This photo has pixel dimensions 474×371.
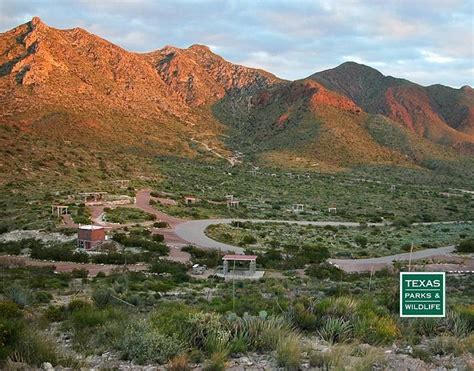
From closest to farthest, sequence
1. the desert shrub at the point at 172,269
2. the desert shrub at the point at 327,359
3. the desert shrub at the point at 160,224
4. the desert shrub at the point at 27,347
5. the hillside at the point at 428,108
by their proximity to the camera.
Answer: the desert shrub at the point at 327,359, the desert shrub at the point at 27,347, the desert shrub at the point at 172,269, the desert shrub at the point at 160,224, the hillside at the point at 428,108

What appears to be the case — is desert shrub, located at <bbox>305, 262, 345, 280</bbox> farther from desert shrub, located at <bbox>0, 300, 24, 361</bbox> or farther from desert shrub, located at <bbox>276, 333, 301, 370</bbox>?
desert shrub, located at <bbox>0, 300, 24, 361</bbox>

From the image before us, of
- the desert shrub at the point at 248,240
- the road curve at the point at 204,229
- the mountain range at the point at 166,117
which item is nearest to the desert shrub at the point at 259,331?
the road curve at the point at 204,229

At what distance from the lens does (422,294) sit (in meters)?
8.84

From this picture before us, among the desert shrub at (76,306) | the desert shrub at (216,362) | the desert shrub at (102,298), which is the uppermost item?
the desert shrub at (216,362)

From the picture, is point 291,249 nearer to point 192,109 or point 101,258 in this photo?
point 101,258

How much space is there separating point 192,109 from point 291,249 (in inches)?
4595

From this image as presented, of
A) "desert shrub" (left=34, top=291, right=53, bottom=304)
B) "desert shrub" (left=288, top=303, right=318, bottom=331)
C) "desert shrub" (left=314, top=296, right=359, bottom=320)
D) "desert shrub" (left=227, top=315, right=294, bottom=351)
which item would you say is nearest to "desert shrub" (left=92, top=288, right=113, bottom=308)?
"desert shrub" (left=34, top=291, right=53, bottom=304)

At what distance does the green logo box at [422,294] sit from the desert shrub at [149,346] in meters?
3.92

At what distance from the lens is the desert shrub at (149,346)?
26.3 feet

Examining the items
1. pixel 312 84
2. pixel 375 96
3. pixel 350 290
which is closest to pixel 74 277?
pixel 350 290

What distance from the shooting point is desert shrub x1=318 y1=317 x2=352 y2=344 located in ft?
30.5

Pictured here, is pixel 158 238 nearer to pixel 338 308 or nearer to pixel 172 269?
pixel 172 269

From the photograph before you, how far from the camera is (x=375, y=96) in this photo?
196 m

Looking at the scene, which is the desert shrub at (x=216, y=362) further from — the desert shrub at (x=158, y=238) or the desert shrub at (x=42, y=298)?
the desert shrub at (x=158, y=238)
